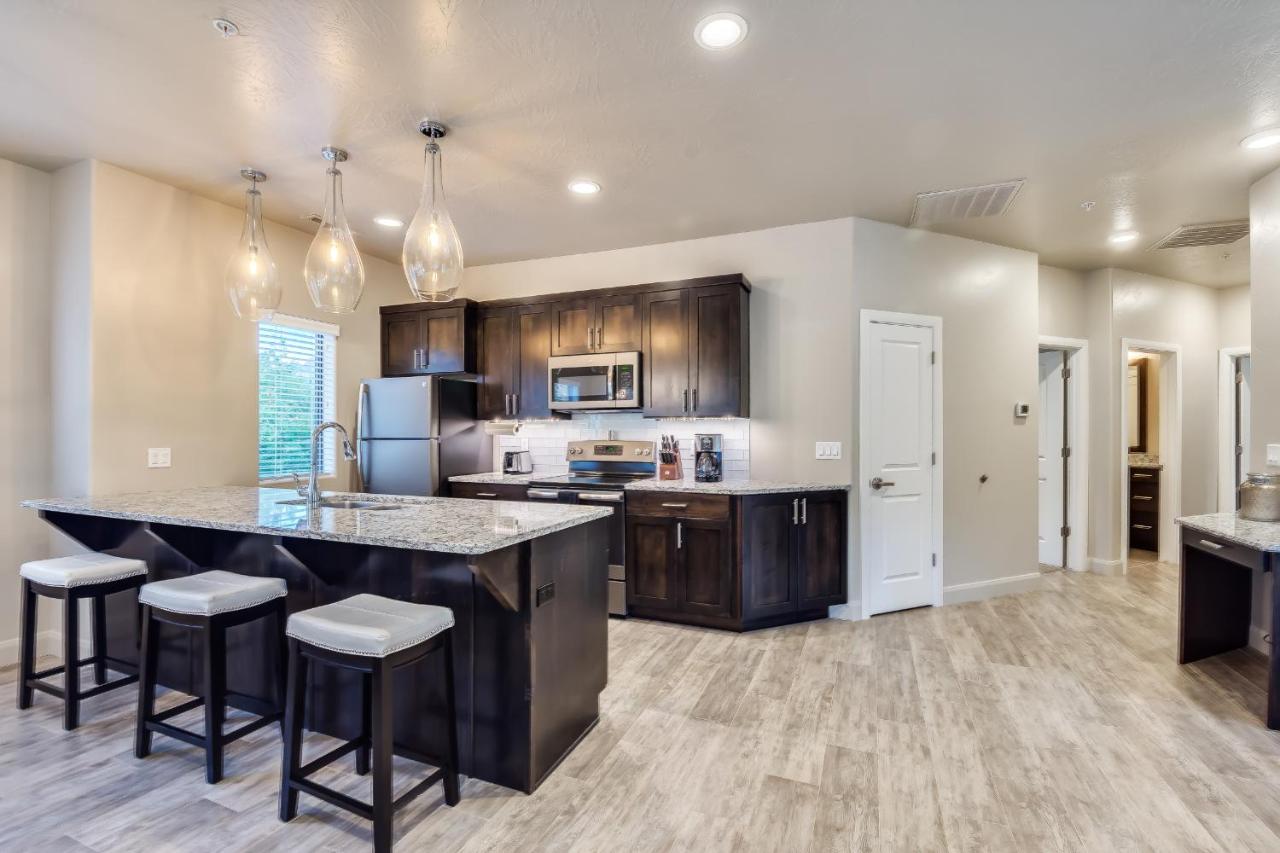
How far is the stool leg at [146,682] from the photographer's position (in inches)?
85.7

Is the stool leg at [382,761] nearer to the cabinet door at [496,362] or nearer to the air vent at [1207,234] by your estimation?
the cabinet door at [496,362]

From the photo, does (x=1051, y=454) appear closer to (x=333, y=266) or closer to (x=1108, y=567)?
(x=1108, y=567)

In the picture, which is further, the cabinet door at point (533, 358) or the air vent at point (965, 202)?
the cabinet door at point (533, 358)

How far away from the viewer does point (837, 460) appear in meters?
3.96

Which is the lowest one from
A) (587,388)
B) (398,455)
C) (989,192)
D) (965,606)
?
(965,606)

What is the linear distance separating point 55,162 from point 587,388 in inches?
128

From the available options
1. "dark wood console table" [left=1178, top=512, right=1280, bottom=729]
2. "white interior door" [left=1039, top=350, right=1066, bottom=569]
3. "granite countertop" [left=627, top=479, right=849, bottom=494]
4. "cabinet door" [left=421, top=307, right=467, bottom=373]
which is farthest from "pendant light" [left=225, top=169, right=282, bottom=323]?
"white interior door" [left=1039, top=350, right=1066, bottom=569]

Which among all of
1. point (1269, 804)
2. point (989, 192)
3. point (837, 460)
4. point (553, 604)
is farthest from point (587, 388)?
point (1269, 804)

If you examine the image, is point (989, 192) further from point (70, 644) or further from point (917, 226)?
point (70, 644)

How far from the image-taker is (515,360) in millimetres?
4637

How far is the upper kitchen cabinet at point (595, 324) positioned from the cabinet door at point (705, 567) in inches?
56.5

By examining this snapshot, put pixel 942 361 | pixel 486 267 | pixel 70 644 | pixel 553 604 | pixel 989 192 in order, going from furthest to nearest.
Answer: pixel 486 267
pixel 942 361
pixel 989 192
pixel 70 644
pixel 553 604

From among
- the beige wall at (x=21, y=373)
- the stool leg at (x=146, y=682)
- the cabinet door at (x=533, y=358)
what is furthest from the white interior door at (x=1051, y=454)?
the beige wall at (x=21, y=373)

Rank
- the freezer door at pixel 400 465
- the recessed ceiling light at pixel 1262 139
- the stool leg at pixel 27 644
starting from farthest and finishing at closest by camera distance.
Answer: the freezer door at pixel 400 465, the recessed ceiling light at pixel 1262 139, the stool leg at pixel 27 644
